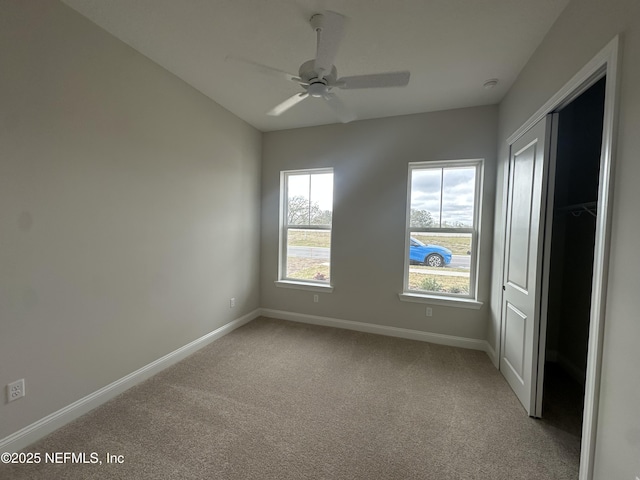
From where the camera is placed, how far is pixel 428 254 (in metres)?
3.26

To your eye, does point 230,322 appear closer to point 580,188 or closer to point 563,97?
point 563,97

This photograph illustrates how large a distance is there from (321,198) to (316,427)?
2679mm

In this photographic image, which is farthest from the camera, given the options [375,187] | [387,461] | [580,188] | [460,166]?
[375,187]

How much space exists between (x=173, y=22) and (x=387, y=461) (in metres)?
3.16

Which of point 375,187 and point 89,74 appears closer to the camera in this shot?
point 89,74

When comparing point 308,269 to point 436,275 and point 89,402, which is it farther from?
point 89,402

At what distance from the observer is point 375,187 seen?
132 inches

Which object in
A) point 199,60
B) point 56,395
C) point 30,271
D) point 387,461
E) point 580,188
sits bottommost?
point 387,461

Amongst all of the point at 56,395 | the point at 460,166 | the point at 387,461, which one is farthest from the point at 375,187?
the point at 56,395

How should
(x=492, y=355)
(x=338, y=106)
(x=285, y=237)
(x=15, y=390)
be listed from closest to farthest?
(x=15, y=390) < (x=338, y=106) < (x=492, y=355) < (x=285, y=237)

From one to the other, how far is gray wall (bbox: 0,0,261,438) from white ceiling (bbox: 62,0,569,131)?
29 centimetres

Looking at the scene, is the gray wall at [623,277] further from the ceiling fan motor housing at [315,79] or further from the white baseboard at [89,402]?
the white baseboard at [89,402]

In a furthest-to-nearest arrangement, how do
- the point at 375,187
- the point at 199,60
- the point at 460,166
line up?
the point at 375,187
the point at 460,166
the point at 199,60

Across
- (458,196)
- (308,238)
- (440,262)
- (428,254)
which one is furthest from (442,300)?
(308,238)
